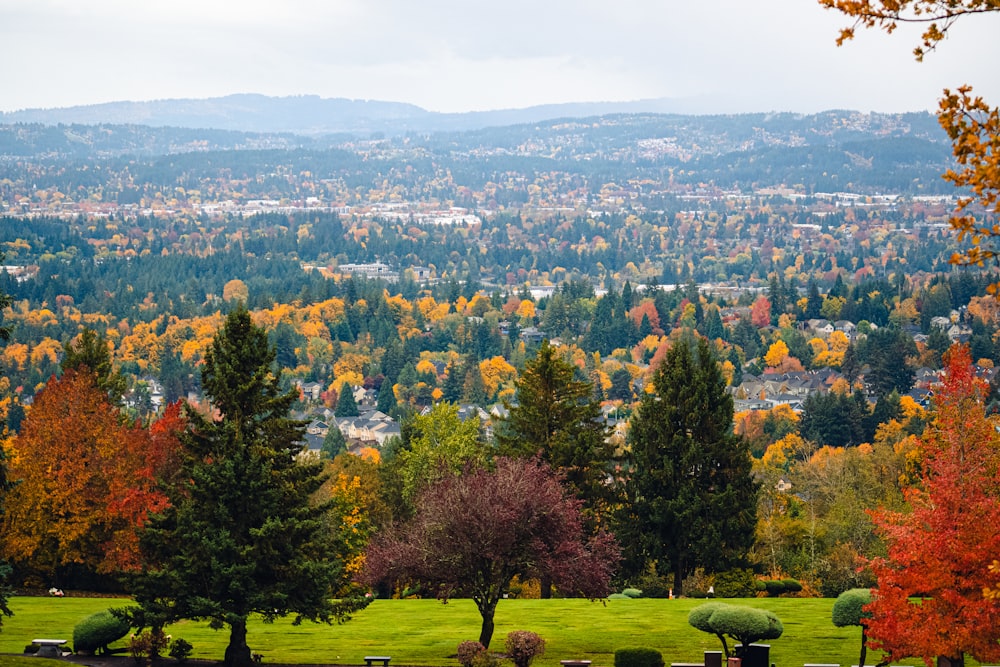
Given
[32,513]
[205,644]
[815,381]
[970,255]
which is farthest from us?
[815,381]

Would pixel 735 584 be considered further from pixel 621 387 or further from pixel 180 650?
pixel 621 387

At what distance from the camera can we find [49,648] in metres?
29.4

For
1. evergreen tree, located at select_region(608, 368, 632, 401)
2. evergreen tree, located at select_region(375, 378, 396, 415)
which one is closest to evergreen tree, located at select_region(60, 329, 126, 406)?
evergreen tree, located at select_region(375, 378, 396, 415)

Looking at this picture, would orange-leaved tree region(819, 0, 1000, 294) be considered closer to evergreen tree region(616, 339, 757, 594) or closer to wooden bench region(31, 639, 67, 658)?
wooden bench region(31, 639, 67, 658)

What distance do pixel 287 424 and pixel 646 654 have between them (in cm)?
954

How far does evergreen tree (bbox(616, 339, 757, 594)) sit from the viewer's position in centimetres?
4584

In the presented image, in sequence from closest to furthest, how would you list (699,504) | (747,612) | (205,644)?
(747,612), (205,644), (699,504)

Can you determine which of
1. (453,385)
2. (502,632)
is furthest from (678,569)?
(453,385)

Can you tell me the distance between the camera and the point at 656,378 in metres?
47.6

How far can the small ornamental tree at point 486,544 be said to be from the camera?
28406 millimetres

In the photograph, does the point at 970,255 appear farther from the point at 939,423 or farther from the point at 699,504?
the point at 699,504

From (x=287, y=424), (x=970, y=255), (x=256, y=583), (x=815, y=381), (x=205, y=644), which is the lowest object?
(x=815, y=381)

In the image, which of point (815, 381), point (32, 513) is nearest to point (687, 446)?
point (32, 513)

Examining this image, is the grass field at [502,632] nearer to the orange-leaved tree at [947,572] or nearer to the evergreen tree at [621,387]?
the orange-leaved tree at [947,572]
